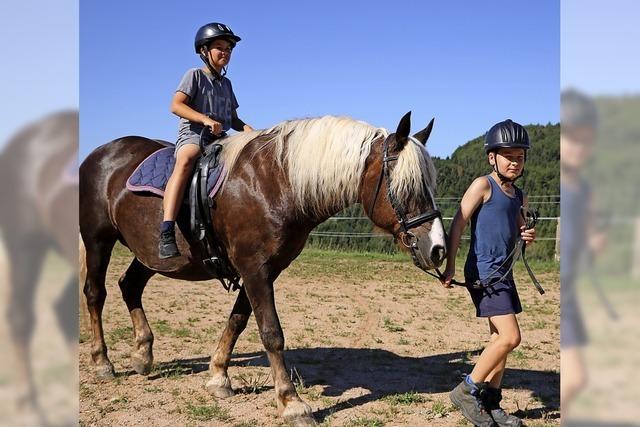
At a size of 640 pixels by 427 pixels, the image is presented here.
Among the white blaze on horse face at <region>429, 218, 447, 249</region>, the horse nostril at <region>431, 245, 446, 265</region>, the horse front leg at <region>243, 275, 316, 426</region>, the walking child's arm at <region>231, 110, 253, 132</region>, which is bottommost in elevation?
the horse front leg at <region>243, 275, 316, 426</region>

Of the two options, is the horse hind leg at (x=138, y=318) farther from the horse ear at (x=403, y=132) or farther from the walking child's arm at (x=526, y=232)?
the walking child's arm at (x=526, y=232)

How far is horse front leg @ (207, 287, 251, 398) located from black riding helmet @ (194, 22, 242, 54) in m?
1.95

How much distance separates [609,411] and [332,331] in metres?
6.37

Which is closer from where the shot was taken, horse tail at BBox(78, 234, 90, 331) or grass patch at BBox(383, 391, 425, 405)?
grass patch at BBox(383, 391, 425, 405)

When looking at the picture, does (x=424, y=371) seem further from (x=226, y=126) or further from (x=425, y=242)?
(x=226, y=126)

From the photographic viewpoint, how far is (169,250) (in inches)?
163

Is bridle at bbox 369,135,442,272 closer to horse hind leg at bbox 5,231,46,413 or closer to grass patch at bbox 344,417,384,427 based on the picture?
grass patch at bbox 344,417,384,427

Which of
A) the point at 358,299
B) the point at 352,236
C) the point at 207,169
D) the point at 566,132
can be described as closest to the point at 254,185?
the point at 207,169

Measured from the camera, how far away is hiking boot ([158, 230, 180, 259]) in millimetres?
4109

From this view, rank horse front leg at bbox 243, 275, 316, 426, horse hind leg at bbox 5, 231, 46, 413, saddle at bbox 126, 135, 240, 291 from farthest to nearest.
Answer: saddle at bbox 126, 135, 240, 291
horse front leg at bbox 243, 275, 316, 426
horse hind leg at bbox 5, 231, 46, 413

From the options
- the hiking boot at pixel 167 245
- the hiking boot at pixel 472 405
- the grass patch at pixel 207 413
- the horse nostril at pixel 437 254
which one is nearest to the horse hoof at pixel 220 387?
the grass patch at pixel 207 413

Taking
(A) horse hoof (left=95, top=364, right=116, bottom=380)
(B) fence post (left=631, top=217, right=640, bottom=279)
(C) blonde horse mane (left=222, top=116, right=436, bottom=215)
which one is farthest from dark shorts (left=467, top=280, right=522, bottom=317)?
(A) horse hoof (left=95, top=364, right=116, bottom=380)

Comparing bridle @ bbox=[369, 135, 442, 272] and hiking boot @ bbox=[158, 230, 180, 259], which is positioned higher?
bridle @ bbox=[369, 135, 442, 272]

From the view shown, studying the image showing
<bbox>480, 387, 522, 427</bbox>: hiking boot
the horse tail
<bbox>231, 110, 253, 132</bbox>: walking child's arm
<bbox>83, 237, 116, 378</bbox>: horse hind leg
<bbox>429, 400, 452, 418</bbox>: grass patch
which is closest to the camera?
<bbox>480, 387, 522, 427</bbox>: hiking boot
